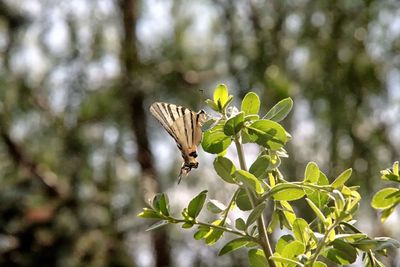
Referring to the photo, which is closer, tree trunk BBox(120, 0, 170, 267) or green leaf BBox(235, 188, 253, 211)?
green leaf BBox(235, 188, 253, 211)

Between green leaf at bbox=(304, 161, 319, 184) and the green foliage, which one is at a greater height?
green leaf at bbox=(304, 161, 319, 184)

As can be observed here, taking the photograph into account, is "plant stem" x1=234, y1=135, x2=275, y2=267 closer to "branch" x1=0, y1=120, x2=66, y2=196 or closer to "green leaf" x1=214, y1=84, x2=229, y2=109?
"green leaf" x1=214, y1=84, x2=229, y2=109

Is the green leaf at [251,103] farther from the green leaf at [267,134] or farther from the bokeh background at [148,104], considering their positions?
the bokeh background at [148,104]

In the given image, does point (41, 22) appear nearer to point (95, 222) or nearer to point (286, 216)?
point (95, 222)

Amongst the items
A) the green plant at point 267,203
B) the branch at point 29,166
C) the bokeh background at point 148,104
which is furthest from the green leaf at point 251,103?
the branch at point 29,166

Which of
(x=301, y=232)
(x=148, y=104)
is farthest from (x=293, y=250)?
(x=148, y=104)

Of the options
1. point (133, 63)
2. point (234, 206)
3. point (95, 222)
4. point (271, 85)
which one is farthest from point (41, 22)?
point (234, 206)

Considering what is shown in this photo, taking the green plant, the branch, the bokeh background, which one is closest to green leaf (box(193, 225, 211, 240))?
the green plant
